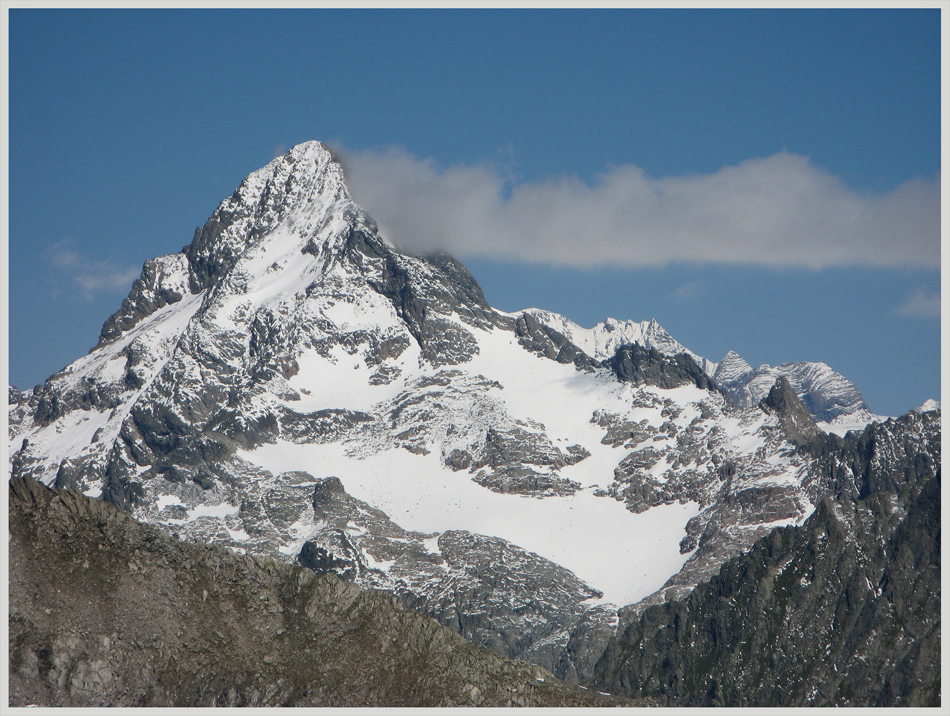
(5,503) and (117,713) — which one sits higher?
(5,503)

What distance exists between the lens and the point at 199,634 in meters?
118

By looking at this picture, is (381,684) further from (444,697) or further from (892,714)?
(892,714)

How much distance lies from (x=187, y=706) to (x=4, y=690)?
14.1 metres

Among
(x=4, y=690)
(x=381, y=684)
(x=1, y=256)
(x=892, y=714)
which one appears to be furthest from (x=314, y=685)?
(x=892, y=714)

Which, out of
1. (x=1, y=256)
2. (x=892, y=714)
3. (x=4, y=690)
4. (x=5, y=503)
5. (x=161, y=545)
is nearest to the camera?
(x=1, y=256)

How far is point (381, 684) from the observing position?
119 metres

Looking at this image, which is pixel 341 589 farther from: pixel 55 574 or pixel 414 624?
pixel 55 574

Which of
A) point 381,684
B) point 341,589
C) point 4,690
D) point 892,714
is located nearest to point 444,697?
point 381,684

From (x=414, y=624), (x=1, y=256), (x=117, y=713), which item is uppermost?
(x=1, y=256)

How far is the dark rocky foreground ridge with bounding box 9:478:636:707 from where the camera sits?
112m

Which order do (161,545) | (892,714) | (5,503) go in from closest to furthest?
(5,503) → (161,545) → (892,714)

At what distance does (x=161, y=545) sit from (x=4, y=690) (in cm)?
2091

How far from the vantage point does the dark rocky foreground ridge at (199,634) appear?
11156cm

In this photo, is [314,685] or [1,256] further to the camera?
[314,685]
